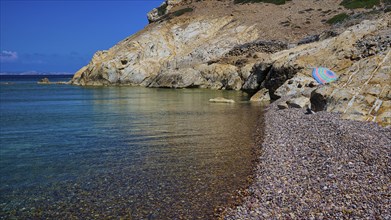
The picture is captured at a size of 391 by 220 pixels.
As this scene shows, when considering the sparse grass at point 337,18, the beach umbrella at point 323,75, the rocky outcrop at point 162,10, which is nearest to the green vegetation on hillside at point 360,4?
the sparse grass at point 337,18

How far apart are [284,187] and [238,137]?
26.6 ft

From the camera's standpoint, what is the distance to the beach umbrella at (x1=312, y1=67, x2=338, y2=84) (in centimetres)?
2831

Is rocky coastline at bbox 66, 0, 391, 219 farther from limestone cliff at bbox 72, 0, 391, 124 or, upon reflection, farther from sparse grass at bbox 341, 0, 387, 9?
sparse grass at bbox 341, 0, 387, 9

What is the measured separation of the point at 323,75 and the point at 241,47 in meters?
34.0

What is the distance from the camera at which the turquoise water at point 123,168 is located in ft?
30.5

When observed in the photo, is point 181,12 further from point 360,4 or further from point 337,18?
point 360,4

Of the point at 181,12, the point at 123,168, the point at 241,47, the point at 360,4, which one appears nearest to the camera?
the point at 123,168

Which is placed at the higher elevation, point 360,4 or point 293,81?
point 360,4

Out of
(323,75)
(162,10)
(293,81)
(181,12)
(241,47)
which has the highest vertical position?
(162,10)

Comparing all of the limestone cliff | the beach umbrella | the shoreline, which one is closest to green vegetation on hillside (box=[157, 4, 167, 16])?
the limestone cliff

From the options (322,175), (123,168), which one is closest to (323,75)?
(322,175)

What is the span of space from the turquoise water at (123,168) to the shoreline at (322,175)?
2.87 feet

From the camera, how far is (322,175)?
33.0ft

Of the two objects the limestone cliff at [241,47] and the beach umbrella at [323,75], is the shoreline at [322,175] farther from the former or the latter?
the beach umbrella at [323,75]
